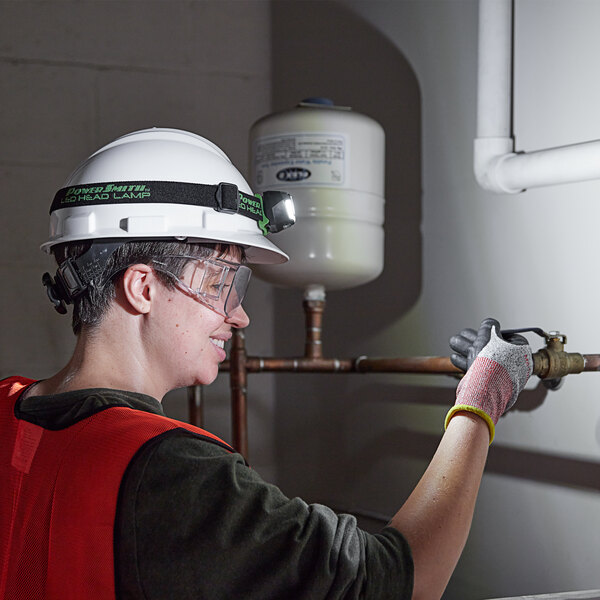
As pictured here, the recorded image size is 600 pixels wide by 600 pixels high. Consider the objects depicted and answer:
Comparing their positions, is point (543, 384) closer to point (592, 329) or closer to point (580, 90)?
point (592, 329)

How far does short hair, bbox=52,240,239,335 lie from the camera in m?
0.95

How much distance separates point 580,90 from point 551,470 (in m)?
0.73

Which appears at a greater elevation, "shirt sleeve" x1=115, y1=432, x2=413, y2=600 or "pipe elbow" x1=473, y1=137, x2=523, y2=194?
"pipe elbow" x1=473, y1=137, x2=523, y2=194

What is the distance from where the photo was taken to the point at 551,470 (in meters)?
1.56

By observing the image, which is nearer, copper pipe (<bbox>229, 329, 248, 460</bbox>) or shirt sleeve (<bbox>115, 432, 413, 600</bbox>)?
shirt sleeve (<bbox>115, 432, 413, 600</bbox>)

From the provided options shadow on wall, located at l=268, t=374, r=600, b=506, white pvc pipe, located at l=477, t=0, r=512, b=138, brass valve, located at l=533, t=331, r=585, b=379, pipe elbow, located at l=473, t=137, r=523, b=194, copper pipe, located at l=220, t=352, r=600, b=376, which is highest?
white pvc pipe, located at l=477, t=0, r=512, b=138

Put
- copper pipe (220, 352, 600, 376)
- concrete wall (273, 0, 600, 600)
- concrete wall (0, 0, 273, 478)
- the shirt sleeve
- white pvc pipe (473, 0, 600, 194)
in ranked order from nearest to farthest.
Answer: the shirt sleeve
concrete wall (273, 0, 600, 600)
white pvc pipe (473, 0, 600, 194)
copper pipe (220, 352, 600, 376)
concrete wall (0, 0, 273, 478)

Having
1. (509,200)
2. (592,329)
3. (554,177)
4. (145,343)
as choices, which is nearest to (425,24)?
(509,200)

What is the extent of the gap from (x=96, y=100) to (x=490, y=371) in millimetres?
1718

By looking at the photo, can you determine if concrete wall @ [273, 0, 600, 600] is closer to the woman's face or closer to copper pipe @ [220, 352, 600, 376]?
copper pipe @ [220, 352, 600, 376]

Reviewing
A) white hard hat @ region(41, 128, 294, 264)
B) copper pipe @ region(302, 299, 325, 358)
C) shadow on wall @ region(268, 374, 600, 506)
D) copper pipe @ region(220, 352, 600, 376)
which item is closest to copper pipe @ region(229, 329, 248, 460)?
copper pipe @ region(220, 352, 600, 376)

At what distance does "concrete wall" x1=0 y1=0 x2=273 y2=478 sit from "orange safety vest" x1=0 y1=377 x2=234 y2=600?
152 cm

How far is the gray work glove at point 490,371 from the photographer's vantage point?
1014 mm

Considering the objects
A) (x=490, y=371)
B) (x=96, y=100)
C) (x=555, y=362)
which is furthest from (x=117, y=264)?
(x=96, y=100)
